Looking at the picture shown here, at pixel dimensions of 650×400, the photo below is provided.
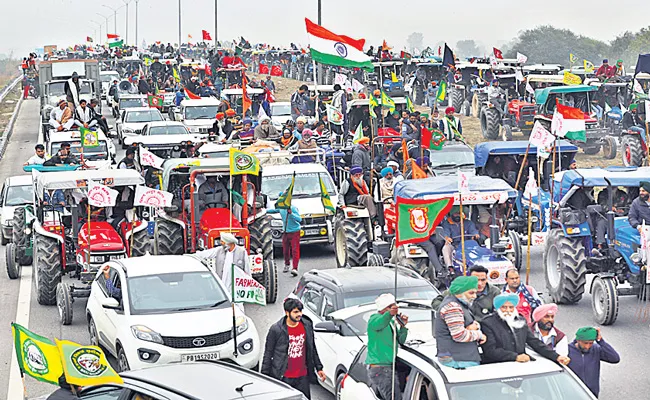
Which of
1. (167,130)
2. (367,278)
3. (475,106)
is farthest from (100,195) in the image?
(475,106)

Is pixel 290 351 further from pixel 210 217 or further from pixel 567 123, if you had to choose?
pixel 567 123

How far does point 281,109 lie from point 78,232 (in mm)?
24228

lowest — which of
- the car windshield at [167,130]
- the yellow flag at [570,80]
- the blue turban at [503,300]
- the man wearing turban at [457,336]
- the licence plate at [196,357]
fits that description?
the licence plate at [196,357]

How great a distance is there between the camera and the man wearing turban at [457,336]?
949 centimetres

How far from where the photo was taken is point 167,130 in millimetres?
36781

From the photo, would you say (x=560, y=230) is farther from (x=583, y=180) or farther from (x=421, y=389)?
(x=421, y=389)

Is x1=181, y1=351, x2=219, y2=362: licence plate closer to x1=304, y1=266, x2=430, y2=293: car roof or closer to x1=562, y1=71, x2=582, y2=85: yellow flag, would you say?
x1=304, y1=266, x2=430, y2=293: car roof

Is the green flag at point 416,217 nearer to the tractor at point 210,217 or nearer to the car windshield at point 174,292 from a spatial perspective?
the car windshield at point 174,292

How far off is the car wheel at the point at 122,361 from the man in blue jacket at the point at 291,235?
665 centimetres

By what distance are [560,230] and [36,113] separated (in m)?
44.3

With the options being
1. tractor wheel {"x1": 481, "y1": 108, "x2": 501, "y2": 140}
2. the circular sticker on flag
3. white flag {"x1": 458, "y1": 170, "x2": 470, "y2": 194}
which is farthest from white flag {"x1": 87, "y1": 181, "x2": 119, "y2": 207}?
tractor wheel {"x1": 481, "y1": 108, "x2": 501, "y2": 140}

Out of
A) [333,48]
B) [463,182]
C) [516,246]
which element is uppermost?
[333,48]

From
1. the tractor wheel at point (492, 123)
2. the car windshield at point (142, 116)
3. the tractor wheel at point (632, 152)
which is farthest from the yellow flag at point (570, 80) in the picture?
the car windshield at point (142, 116)

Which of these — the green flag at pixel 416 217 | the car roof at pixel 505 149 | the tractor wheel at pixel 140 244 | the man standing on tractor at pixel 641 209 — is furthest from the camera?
the car roof at pixel 505 149
